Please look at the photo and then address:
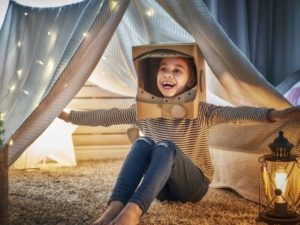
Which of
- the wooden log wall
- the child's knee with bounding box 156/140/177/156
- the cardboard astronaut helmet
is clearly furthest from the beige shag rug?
the wooden log wall

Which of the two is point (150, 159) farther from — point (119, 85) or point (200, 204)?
point (119, 85)

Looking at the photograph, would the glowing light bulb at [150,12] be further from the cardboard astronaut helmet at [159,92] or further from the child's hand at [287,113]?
the child's hand at [287,113]

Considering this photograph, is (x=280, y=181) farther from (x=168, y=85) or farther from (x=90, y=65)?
(x=90, y=65)

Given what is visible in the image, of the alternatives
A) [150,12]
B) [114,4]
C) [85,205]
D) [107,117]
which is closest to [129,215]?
[85,205]

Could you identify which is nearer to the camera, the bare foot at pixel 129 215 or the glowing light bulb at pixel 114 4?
the bare foot at pixel 129 215

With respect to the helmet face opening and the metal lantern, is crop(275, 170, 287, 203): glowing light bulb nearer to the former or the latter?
the metal lantern

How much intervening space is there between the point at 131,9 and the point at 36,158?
956mm

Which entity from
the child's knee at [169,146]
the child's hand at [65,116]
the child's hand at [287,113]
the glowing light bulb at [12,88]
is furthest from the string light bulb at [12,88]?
the child's hand at [287,113]

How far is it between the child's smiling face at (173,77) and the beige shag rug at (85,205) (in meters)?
0.40

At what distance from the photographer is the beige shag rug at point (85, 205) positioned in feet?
4.71

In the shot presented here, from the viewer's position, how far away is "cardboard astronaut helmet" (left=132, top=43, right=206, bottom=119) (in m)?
1.54

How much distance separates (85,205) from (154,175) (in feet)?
1.30

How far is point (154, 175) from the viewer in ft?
4.36

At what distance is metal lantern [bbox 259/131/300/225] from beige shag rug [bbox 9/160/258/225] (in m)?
0.08
